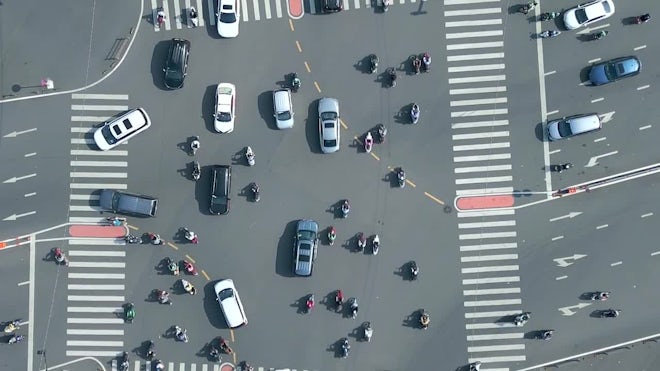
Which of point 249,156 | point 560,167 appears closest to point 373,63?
point 249,156

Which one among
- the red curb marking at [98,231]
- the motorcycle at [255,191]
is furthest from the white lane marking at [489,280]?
the red curb marking at [98,231]

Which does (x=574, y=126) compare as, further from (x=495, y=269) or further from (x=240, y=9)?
(x=240, y=9)

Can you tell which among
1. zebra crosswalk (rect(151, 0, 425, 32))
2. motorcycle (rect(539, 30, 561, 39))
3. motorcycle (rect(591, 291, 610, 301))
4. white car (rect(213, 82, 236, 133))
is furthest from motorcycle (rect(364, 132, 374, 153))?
motorcycle (rect(591, 291, 610, 301))

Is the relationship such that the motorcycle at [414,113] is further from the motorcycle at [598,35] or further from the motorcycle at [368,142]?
the motorcycle at [598,35]

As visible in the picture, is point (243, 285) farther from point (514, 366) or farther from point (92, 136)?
point (514, 366)

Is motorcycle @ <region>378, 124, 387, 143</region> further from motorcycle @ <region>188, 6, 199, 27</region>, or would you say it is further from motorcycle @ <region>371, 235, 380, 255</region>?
motorcycle @ <region>188, 6, 199, 27</region>

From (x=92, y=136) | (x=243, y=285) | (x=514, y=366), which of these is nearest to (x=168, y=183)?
(x=92, y=136)
